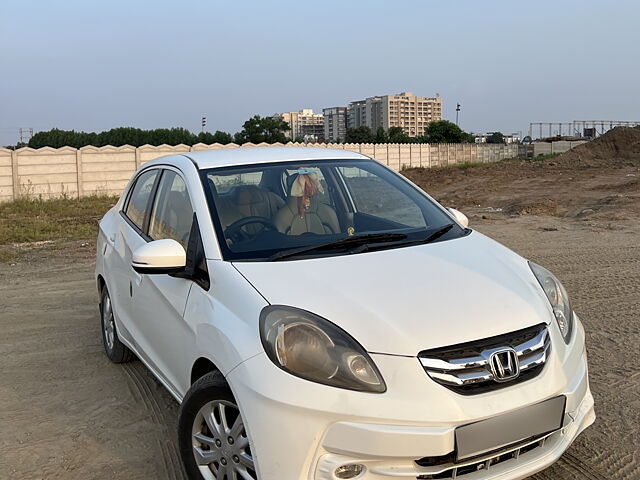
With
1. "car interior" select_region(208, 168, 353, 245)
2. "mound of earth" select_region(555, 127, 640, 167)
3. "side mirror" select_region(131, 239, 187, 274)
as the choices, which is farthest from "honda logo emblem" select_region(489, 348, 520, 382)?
"mound of earth" select_region(555, 127, 640, 167)

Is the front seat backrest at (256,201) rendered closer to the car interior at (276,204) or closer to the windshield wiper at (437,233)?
the car interior at (276,204)

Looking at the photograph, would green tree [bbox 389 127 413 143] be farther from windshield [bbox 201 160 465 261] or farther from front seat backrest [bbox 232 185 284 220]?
front seat backrest [bbox 232 185 284 220]

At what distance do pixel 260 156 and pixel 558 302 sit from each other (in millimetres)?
2013

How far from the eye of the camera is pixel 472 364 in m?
2.35

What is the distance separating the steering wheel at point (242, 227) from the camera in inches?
126

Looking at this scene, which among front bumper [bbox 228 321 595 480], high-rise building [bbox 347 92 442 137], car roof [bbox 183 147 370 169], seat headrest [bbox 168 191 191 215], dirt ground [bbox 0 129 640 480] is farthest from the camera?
high-rise building [bbox 347 92 442 137]

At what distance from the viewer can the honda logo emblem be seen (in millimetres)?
2377

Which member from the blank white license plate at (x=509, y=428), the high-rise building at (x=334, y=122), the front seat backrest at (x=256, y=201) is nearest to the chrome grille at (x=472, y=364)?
the blank white license plate at (x=509, y=428)

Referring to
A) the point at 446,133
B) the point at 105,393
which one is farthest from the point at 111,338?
the point at 446,133

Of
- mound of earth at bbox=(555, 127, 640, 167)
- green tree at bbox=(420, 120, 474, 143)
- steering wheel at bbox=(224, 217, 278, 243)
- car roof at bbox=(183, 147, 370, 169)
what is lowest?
steering wheel at bbox=(224, 217, 278, 243)

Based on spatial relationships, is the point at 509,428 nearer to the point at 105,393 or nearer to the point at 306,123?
the point at 105,393

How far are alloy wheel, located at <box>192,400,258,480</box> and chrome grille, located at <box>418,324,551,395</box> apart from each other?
0.80 meters

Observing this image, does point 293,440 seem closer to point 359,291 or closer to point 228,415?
point 228,415

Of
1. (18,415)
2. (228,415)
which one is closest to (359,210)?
(228,415)
